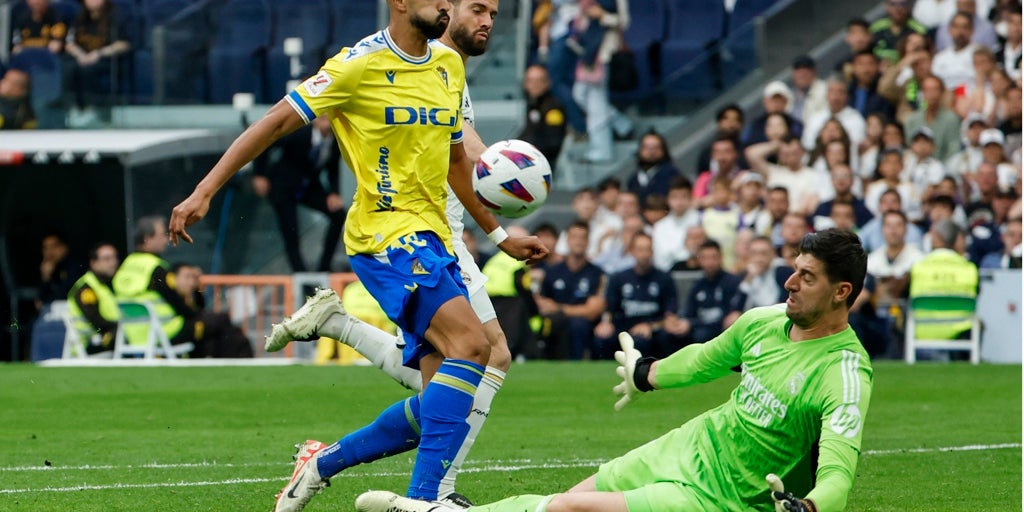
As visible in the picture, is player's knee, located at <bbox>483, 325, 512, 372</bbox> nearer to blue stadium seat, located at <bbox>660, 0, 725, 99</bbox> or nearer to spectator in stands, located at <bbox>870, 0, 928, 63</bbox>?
spectator in stands, located at <bbox>870, 0, 928, 63</bbox>

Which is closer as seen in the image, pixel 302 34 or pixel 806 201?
pixel 806 201

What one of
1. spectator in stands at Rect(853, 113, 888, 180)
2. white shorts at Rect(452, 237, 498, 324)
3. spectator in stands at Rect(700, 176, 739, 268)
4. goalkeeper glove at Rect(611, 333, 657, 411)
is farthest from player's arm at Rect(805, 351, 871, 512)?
spectator in stands at Rect(853, 113, 888, 180)

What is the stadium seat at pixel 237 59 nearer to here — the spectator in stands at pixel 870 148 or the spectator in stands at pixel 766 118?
the spectator in stands at pixel 766 118

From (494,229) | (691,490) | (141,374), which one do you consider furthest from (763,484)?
(141,374)

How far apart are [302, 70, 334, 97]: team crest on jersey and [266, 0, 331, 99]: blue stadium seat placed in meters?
14.5

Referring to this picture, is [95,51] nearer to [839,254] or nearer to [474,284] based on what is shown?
[474,284]

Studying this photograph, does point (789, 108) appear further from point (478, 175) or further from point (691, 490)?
point (691, 490)

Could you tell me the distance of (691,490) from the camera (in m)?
5.36

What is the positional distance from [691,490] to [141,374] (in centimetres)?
1106

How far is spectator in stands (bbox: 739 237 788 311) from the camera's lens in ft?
55.3

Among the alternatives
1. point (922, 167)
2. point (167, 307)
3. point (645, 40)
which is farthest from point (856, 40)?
point (167, 307)

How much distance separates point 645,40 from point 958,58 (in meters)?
3.98

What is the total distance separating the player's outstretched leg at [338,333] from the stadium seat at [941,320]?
9683mm

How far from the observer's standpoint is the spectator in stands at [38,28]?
2189 cm
